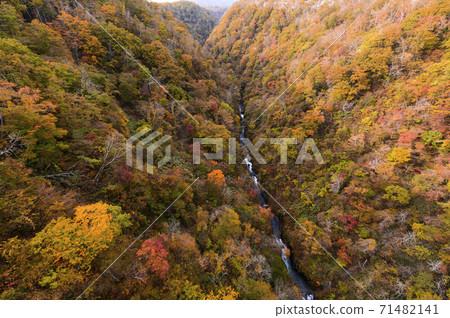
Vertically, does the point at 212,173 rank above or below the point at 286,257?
above

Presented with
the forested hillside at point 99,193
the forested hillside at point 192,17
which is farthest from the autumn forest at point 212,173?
the forested hillside at point 192,17

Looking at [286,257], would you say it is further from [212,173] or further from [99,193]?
[99,193]

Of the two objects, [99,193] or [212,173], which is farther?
[212,173]

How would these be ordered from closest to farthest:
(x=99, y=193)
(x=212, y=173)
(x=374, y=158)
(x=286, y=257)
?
(x=99, y=193) < (x=374, y=158) < (x=212, y=173) < (x=286, y=257)

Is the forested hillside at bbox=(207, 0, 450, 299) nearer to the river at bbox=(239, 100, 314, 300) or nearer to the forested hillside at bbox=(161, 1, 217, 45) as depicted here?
the river at bbox=(239, 100, 314, 300)

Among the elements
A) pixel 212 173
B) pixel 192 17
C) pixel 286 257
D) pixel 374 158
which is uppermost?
pixel 192 17

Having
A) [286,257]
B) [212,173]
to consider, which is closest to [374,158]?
[286,257]

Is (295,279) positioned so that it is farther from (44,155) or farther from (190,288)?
(44,155)

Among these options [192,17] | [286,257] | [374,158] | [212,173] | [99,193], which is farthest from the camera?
[192,17]
